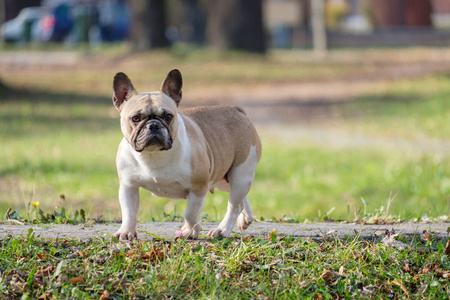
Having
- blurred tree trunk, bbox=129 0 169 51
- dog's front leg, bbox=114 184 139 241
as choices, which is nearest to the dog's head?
dog's front leg, bbox=114 184 139 241

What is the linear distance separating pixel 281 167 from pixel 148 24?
49.5 feet

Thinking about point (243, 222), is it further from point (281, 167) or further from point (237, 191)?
point (281, 167)

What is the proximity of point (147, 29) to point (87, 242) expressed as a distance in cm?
2174

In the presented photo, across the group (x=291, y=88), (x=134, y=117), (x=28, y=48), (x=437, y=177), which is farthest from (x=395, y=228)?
(x=28, y=48)

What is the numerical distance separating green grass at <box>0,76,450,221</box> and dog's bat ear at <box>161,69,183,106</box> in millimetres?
1923

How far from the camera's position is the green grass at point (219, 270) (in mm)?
4848

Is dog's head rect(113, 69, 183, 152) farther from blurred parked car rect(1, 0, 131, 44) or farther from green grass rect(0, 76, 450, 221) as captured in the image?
blurred parked car rect(1, 0, 131, 44)

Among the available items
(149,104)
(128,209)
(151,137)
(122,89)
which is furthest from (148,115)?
(128,209)

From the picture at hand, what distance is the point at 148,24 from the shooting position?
26469 mm

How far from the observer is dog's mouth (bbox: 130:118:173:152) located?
482 centimetres

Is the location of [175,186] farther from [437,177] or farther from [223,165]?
[437,177]

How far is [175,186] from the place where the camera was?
5.19m

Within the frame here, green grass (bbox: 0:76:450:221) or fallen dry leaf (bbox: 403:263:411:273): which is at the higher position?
fallen dry leaf (bbox: 403:263:411:273)

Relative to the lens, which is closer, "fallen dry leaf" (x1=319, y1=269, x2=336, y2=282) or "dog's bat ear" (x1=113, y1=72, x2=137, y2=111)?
"fallen dry leaf" (x1=319, y1=269, x2=336, y2=282)
